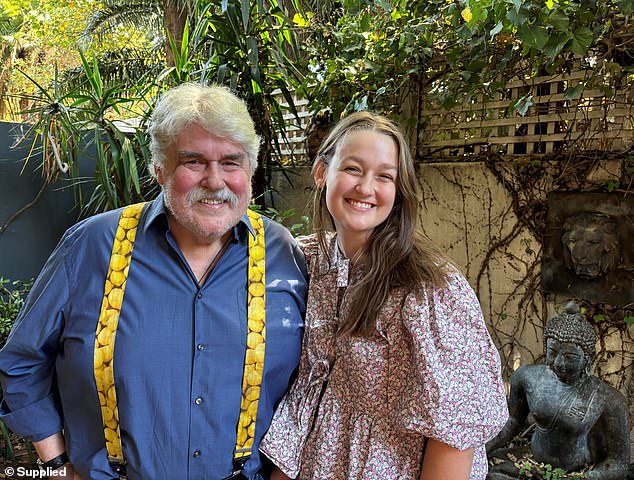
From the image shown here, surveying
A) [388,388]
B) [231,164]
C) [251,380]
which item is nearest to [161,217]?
[231,164]

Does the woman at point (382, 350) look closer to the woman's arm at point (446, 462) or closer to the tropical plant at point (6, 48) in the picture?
the woman's arm at point (446, 462)

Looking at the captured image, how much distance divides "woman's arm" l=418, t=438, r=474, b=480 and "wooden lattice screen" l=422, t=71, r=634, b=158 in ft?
5.56

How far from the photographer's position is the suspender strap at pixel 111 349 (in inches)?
52.7

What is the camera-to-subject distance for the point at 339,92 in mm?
3514

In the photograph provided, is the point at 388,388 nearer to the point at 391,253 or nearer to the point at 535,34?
the point at 391,253

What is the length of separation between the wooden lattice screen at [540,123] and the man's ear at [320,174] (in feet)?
4.50

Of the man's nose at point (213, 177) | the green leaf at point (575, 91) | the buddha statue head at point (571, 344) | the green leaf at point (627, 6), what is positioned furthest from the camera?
the green leaf at point (575, 91)

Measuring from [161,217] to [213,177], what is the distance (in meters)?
0.19

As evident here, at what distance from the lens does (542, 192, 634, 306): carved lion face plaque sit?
8.05ft

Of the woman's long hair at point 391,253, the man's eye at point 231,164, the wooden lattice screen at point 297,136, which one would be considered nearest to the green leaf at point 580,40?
the woman's long hair at point 391,253

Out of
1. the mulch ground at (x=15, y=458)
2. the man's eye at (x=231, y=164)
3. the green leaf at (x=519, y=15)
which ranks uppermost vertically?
the green leaf at (x=519, y=15)

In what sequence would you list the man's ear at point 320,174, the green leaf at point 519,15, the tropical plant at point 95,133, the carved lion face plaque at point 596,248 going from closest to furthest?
the man's ear at point 320,174 → the green leaf at point 519,15 → the carved lion face plaque at point 596,248 → the tropical plant at point 95,133

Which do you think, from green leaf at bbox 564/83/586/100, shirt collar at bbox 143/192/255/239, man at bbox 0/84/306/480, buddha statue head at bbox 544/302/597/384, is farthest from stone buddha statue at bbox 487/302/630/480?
shirt collar at bbox 143/192/255/239

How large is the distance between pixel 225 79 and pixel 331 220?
79.2 inches
